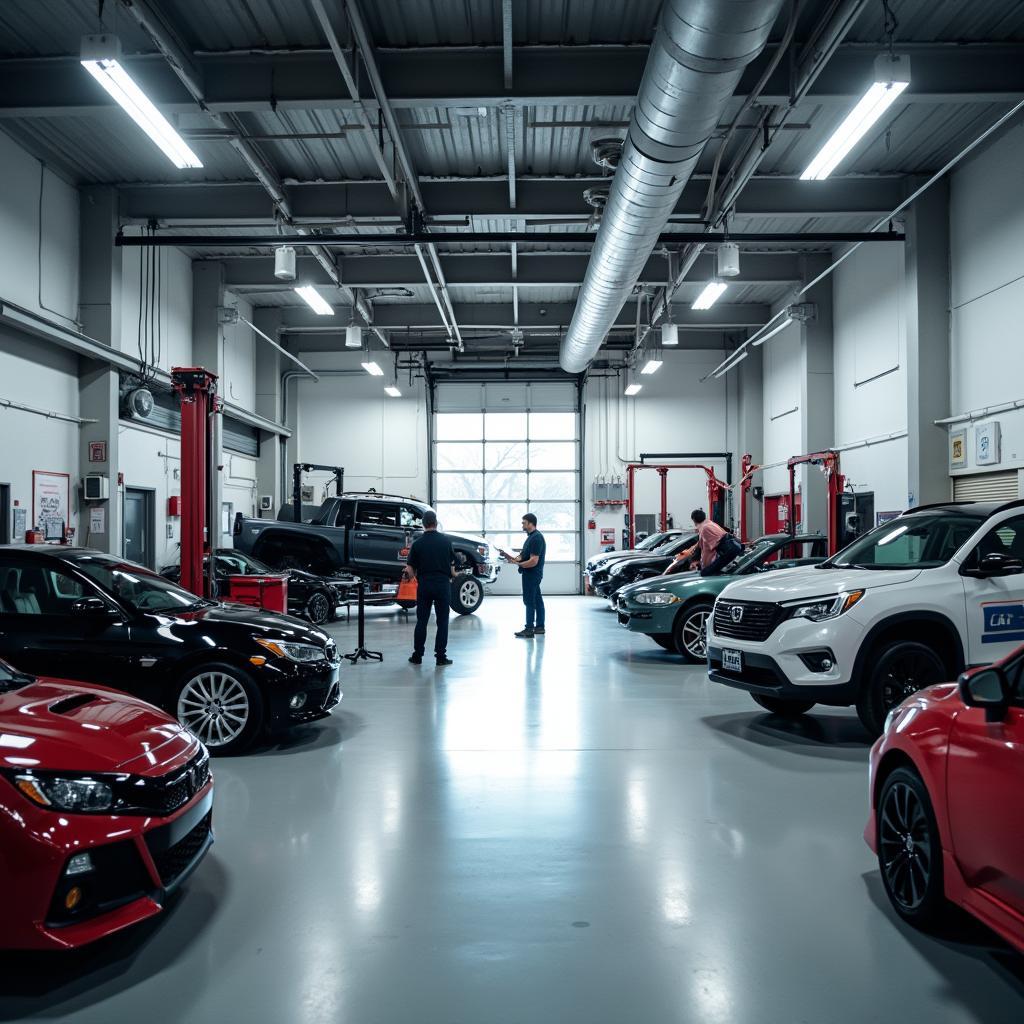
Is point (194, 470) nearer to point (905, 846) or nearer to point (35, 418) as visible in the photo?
point (35, 418)

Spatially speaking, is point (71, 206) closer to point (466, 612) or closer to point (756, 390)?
point (466, 612)

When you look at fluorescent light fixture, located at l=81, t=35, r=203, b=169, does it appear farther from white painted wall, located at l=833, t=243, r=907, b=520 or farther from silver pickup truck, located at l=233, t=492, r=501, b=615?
white painted wall, located at l=833, t=243, r=907, b=520

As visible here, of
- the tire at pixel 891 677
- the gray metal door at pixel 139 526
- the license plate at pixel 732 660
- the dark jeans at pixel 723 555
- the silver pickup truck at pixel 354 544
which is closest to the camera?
the tire at pixel 891 677

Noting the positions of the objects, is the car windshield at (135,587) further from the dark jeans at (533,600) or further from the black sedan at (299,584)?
the dark jeans at (533,600)

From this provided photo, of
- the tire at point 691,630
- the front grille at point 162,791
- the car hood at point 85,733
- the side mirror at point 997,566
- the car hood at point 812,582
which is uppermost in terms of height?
the side mirror at point 997,566

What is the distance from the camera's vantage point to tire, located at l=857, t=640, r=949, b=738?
557 cm

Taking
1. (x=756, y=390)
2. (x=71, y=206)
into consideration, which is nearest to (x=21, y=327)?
(x=71, y=206)

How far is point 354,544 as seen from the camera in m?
15.3

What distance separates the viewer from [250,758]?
18.1 feet

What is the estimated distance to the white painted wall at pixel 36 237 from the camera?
35.1 feet

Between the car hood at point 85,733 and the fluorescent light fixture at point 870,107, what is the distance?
6.90 m

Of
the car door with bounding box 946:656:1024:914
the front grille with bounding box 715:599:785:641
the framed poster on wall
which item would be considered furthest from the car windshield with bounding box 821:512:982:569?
the framed poster on wall

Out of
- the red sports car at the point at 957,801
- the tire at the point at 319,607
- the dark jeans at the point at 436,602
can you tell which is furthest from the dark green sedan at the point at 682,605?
the red sports car at the point at 957,801

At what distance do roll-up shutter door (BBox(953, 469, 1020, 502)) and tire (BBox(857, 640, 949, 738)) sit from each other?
5.60 metres
